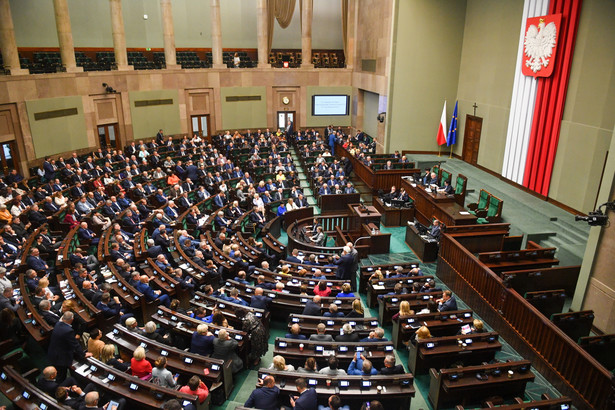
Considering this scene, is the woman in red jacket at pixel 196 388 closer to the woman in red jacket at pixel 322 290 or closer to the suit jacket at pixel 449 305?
the woman in red jacket at pixel 322 290

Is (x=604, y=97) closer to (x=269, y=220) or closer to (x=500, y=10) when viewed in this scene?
(x=500, y=10)

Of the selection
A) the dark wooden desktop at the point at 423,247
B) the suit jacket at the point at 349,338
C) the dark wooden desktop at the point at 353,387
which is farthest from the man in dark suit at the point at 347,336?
the dark wooden desktop at the point at 423,247

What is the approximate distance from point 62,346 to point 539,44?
13.8 m

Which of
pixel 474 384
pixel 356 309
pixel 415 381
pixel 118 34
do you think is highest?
pixel 118 34

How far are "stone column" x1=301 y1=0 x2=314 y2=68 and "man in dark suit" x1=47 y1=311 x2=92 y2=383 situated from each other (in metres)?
19.5

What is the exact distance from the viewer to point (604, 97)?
35.3 ft

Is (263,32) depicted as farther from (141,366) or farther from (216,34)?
(141,366)

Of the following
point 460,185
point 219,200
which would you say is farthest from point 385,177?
point 219,200

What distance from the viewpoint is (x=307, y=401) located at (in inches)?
198

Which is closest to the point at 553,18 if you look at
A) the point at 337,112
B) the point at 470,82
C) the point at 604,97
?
the point at 604,97

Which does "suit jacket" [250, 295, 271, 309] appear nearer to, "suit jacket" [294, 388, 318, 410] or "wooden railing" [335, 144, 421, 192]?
"suit jacket" [294, 388, 318, 410]

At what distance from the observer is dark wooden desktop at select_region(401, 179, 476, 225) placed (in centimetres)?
1140

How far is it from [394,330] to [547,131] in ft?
28.2

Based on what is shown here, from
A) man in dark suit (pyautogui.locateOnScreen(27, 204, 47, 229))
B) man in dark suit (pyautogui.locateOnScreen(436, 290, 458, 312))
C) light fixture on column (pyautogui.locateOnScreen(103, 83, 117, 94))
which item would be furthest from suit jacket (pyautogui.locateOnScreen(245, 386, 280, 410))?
light fixture on column (pyautogui.locateOnScreen(103, 83, 117, 94))
